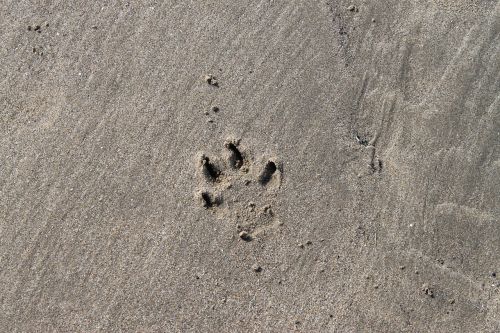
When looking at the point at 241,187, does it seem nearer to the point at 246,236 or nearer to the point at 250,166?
the point at 250,166

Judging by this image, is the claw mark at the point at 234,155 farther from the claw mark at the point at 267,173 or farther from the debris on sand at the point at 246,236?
the debris on sand at the point at 246,236

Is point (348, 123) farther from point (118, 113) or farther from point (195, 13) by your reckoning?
point (118, 113)

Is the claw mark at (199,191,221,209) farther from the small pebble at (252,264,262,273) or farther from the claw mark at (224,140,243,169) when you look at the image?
the small pebble at (252,264,262,273)

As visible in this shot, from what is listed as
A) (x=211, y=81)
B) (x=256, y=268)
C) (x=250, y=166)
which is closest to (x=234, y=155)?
(x=250, y=166)

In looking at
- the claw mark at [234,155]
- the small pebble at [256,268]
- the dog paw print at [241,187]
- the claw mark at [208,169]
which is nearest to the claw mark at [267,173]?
the dog paw print at [241,187]

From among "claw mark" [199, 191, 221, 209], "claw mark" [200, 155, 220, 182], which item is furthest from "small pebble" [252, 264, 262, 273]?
"claw mark" [200, 155, 220, 182]

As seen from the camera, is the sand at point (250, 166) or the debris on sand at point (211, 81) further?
the debris on sand at point (211, 81)
